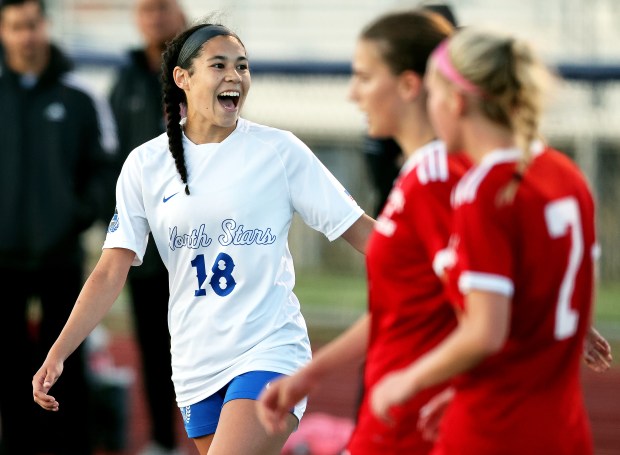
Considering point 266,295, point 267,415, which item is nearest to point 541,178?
point 267,415

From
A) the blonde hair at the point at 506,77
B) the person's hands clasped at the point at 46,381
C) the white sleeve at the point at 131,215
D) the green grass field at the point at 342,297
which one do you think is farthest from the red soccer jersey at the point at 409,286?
the green grass field at the point at 342,297

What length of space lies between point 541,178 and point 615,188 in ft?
33.2

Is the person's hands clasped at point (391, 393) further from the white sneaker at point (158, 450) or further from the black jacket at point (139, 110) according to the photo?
the white sneaker at point (158, 450)

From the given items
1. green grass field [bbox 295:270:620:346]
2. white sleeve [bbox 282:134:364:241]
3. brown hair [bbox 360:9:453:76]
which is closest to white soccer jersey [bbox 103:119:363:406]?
white sleeve [bbox 282:134:364:241]

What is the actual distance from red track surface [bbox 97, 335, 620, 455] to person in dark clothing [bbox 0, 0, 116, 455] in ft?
4.10

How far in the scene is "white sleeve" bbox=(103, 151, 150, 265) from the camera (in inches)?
184

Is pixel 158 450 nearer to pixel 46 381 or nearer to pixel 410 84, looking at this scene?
pixel 46 381

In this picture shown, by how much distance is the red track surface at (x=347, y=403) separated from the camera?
8.87m

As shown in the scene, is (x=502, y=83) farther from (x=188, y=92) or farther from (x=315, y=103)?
(x=315, y=103)

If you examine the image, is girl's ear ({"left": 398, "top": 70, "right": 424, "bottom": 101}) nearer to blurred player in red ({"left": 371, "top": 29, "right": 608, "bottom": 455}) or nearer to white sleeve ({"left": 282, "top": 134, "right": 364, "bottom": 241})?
blurred player in red ({"left": 371, "top": 29, "right": 608, "bottom": 455})

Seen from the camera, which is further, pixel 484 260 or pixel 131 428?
pixel 131 428

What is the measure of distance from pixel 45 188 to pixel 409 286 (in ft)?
13.8

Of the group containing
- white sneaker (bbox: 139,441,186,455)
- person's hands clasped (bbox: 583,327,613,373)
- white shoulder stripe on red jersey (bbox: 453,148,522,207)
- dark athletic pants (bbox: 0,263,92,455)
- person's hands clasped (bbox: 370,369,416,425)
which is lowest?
white sneaker (bbox: 139,441,186,455)

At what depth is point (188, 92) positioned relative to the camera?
4.74m
